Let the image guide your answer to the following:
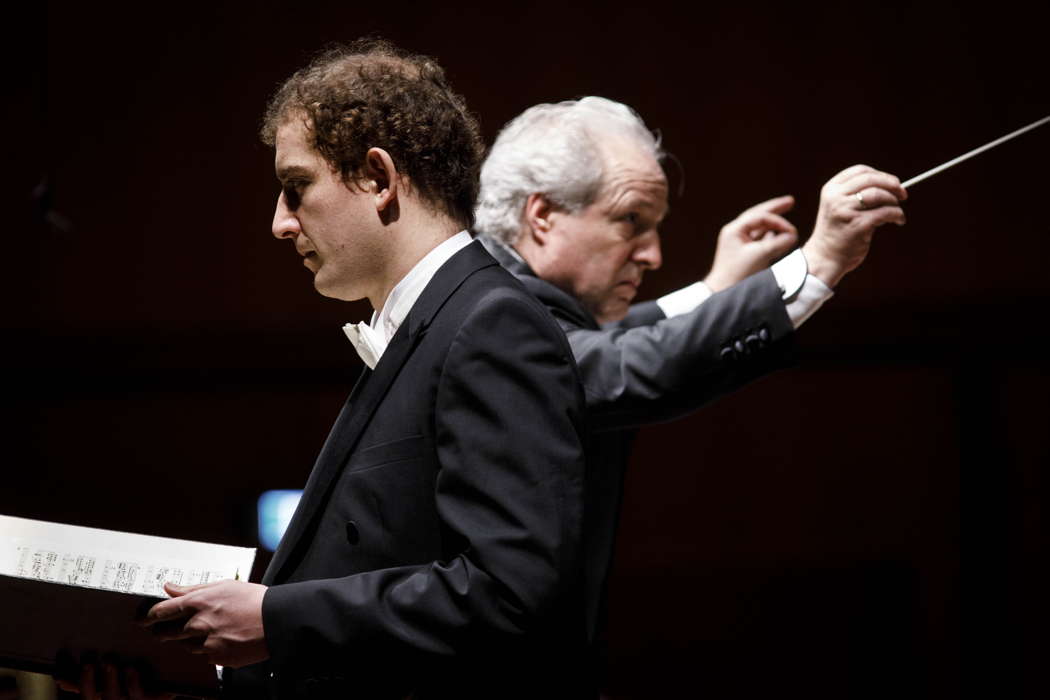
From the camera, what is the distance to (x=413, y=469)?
1245mm

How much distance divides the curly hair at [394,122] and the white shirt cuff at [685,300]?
3.42ft

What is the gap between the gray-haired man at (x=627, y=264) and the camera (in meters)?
1.87

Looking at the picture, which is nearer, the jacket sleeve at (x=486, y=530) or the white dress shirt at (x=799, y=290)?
the jacket sleeve at (x=486, y=530)

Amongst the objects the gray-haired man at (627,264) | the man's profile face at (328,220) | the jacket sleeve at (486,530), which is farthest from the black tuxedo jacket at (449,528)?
the gray-haired man at (627,264)

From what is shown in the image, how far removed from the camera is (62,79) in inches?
152

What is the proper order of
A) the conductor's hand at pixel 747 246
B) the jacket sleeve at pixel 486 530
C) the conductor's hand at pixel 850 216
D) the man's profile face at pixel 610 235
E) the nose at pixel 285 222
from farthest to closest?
the conductor's hand at pixel 747 246
the man's profile face at pixel 610 235
the conductor's hand at pixel 850 216
the nose at pixel 285 222
the jacket sleeve at pixel 486 530

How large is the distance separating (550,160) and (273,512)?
176cm

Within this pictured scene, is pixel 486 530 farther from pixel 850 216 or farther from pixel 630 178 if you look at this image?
pixel 630 178

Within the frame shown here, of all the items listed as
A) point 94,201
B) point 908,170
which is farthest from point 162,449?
point 908,170

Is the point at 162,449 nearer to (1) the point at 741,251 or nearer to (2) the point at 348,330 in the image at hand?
(1) the point at 741,251

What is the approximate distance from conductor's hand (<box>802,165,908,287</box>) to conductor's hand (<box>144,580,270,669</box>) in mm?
1079

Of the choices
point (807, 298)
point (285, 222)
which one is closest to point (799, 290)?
point (807, 298)

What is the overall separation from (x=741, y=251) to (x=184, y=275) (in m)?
2.01

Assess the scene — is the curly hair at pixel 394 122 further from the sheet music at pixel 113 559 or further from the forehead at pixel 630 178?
the forehead at pixel 630 178
